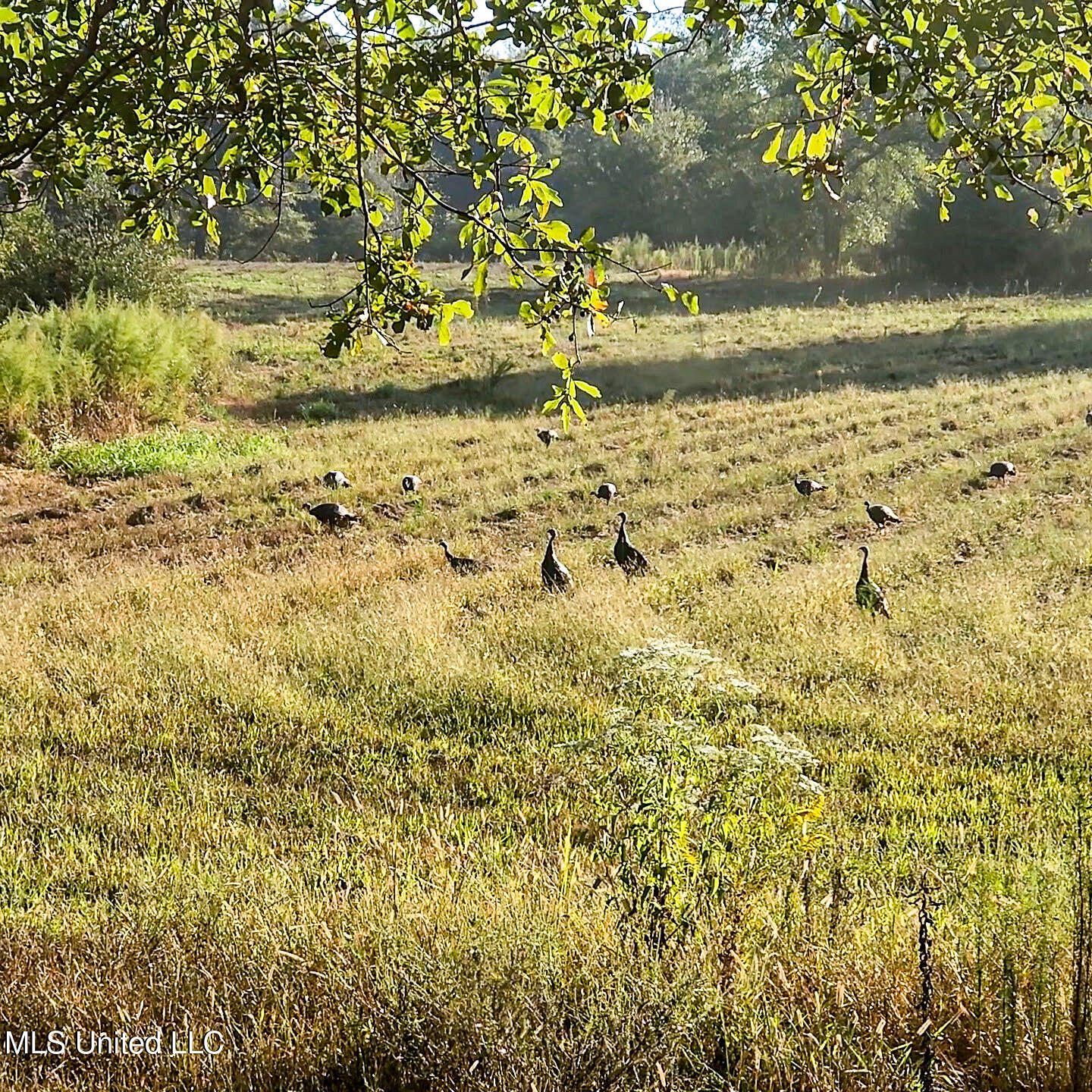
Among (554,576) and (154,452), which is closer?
(554,576)

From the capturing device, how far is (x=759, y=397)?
17672mm

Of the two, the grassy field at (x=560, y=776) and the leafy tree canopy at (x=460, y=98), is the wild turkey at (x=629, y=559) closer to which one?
the grassy field at (x=560, y=776)

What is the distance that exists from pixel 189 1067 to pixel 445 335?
2126mm

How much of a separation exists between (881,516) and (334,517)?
20.4 feet

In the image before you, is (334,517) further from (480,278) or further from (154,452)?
(480,278)

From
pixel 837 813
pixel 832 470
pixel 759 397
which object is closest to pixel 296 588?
pixel 837 813

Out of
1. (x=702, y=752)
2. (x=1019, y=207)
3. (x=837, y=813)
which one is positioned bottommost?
(x=837, y=813)

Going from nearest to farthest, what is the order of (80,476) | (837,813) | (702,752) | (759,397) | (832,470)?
(702,752) < (837,813) < (832,470) < (80,476) < (759,397)

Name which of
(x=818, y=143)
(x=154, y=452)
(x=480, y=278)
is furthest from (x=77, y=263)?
(x=818, y=143)

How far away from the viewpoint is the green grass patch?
1447 centimetres

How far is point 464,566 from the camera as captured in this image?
9.25m

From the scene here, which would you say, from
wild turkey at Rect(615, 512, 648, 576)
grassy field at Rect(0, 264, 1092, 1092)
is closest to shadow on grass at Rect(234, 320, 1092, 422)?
grassy field at Rect(0, 264, 1092, 1092)

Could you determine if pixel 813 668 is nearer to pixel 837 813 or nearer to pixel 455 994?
pixel 837 813

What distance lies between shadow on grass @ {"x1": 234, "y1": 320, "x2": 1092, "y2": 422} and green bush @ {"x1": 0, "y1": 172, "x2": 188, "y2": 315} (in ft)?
14.9
